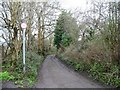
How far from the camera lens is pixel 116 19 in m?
9.38

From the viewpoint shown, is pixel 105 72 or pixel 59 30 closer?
pixel 105 72

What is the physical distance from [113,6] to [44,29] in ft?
51.2

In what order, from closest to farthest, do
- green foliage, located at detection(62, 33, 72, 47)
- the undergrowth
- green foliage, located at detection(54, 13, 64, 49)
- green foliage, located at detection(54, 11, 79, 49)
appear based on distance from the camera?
1. the undergrowth
2. green foliage, located at detection(54, 11, 79, 49)
3. green foliage, located at detection(62, 33, 72, 47)
4. green foliage, located at detection(54, 13, 64, 49)

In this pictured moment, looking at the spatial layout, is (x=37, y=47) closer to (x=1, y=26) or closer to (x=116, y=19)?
(x=1, y=26)

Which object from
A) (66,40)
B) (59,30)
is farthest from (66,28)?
(59,30)

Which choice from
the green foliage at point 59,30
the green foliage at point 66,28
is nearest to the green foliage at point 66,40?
the green foliage at point 66,28

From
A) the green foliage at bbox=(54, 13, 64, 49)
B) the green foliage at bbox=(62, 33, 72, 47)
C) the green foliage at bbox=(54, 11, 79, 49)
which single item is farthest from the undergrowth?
the green foliage at bbox=(54, 13, 64, 49)

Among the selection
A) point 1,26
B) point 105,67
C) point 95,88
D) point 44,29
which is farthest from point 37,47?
point 95,88

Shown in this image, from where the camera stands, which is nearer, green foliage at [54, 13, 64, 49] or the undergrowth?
the undergrowth

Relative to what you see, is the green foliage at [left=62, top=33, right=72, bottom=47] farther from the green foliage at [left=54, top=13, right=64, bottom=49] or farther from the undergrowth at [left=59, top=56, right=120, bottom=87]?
the undergrowth at [left=59, top=56, right=120, bottom=87]

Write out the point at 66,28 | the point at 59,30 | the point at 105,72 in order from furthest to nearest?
the point at 59,30 < the point at 66,28 < the point at 105,72

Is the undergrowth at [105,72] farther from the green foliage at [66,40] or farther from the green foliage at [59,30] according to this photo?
the green foliage at [59,30]

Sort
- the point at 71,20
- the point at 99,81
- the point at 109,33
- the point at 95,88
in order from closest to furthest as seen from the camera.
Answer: the point at 95,88 < the point at 99,81 < the point at 109,33 < the point at 71,20

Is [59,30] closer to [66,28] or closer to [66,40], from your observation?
[66,28]
